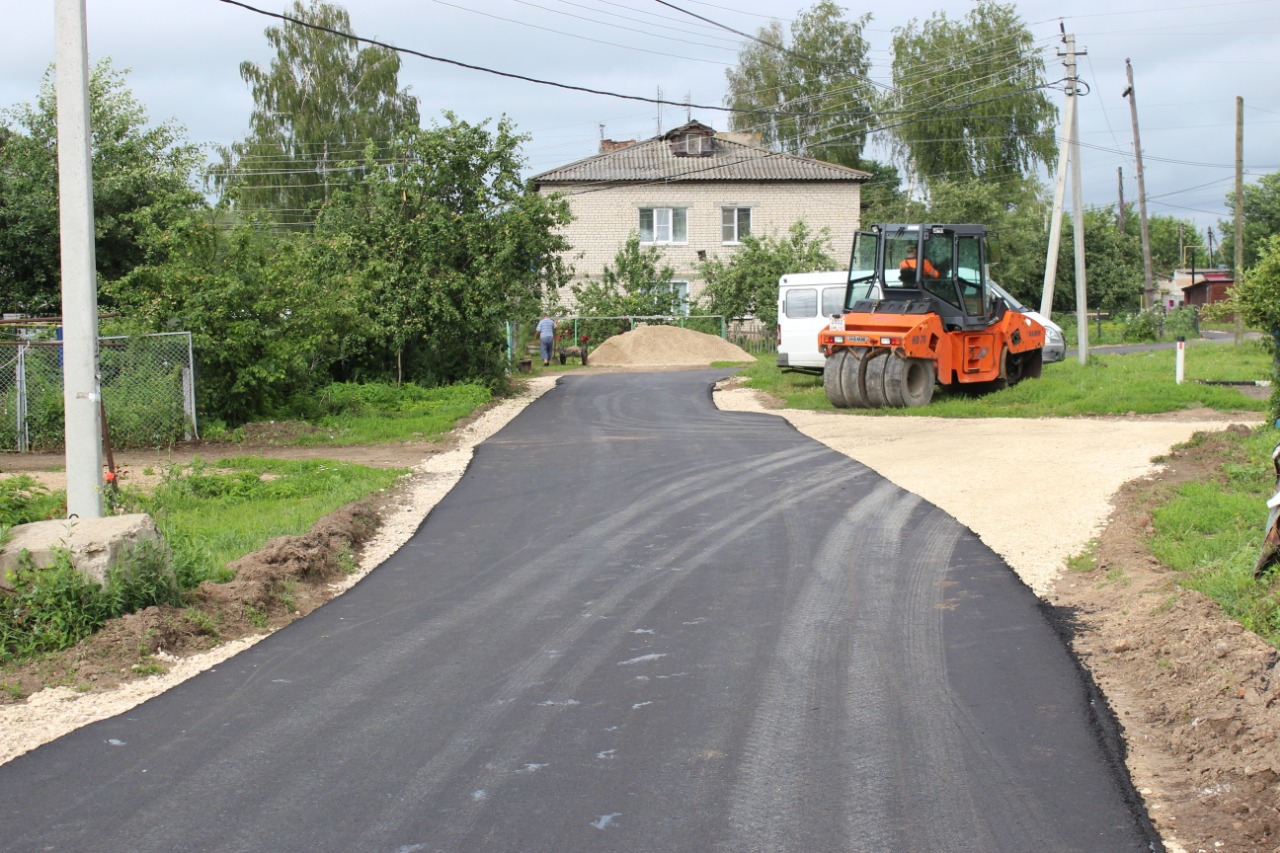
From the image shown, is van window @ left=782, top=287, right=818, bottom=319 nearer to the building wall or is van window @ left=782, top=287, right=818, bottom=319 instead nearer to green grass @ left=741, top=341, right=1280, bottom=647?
green grass @ left=741, top=341, right=1280, bottom=647

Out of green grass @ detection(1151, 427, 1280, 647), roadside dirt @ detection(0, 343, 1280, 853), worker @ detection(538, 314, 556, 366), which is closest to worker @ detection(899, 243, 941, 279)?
roadside dirt @ detection(0, 343, 1280, 853)

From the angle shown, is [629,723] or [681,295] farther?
[681,295]

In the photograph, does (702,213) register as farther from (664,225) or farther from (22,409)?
(22,409)

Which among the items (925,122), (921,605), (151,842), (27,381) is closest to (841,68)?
(925,122)

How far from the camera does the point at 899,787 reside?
201 inches

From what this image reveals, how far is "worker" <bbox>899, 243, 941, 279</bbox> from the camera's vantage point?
2191cm

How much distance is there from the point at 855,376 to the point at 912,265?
2328mm

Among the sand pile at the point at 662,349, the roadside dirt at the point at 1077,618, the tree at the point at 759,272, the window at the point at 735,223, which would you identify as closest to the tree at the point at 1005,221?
the window at the point at 735,223

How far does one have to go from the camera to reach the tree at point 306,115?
50594mm

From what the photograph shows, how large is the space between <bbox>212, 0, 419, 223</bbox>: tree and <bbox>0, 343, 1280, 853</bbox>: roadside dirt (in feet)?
121

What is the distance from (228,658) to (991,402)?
672 inches

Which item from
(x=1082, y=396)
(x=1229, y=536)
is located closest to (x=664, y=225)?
(x=1082, y=396)

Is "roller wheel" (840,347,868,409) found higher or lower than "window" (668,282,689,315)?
lower

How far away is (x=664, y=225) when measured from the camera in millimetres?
50906
